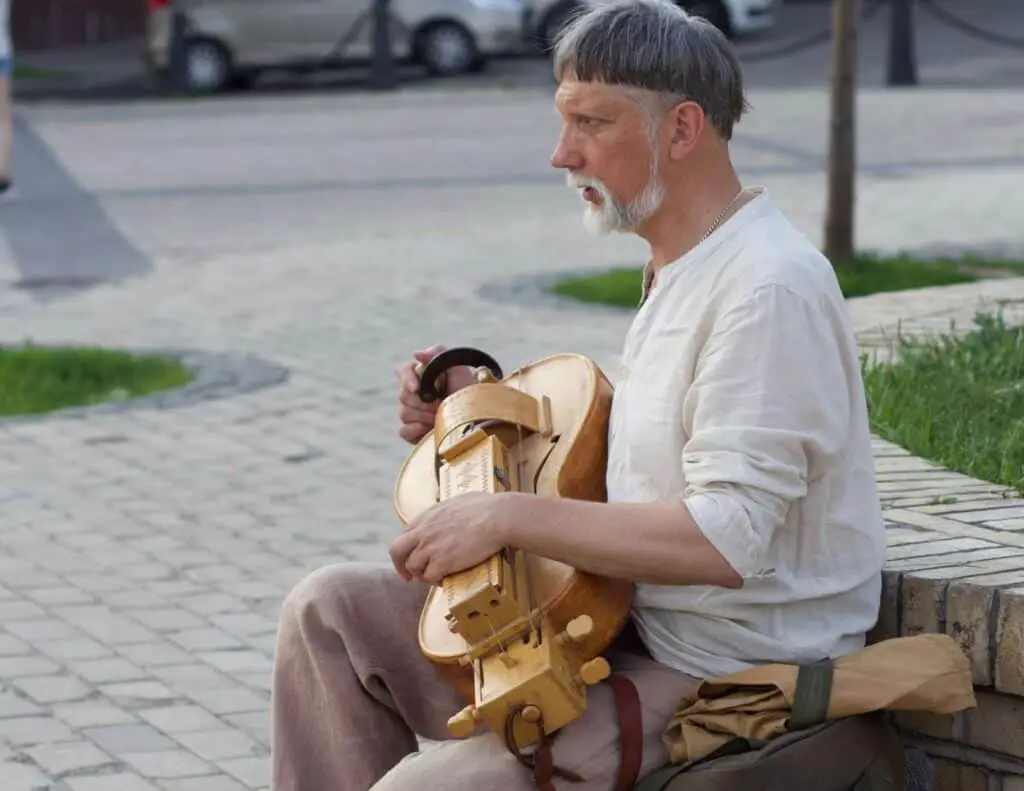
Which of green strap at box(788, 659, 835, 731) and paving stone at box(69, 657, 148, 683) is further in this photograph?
paving stone at box(69, 657, 148, 683)

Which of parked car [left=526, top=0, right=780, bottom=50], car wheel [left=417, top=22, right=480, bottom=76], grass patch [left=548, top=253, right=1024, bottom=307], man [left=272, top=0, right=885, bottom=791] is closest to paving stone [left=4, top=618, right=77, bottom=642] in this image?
man [left=272, top=0, right=885, bottom=791]

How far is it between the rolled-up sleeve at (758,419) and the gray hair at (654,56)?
0.30 m

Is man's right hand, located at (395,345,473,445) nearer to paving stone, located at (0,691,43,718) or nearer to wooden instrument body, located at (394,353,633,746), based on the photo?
wooden instrument body, located at (394,353,633,746)

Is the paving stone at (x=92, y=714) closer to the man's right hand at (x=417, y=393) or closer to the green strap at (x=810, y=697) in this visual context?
the man's right hand at (x=417, y=393)

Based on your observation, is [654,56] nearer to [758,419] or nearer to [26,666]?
[758,419]

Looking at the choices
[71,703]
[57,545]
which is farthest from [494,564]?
[57,545]

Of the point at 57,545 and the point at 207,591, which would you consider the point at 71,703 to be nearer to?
the point at 207,591

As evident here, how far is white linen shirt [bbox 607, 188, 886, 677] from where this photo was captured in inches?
104

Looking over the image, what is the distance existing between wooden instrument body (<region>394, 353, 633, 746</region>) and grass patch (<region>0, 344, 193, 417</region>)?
4738 millimetres

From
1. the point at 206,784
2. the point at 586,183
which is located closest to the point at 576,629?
the point at 586,183

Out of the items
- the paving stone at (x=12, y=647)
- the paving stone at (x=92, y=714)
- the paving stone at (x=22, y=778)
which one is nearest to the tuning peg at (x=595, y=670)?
the paving stone at (x=22, y=778)

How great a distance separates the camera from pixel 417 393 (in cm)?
339

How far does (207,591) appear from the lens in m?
5.34

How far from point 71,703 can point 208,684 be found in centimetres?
31
